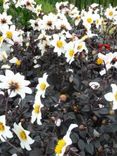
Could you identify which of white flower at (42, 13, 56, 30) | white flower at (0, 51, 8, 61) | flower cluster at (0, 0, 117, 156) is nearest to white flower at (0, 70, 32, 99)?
flower cluster at (0, 0, 117, 156)

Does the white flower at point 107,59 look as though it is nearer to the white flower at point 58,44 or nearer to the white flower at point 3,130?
the white flower at point 58,44

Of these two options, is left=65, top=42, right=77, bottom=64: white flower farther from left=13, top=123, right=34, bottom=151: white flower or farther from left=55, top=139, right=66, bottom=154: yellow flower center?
left=55, top=139, right=66, bottom=154: yellow flower center

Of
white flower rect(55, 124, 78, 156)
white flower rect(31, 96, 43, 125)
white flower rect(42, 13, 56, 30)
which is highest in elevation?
white flower rect(42, 13, 56, 30)

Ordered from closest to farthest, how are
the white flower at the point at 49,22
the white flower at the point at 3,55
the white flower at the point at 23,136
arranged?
the white flower at the point at 23,136 → the white flower at the point at 3,55 → the white flower at the point at 49,22

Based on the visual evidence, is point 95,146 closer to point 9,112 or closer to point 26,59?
point 9,112

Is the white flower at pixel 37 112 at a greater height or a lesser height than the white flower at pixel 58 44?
lesser

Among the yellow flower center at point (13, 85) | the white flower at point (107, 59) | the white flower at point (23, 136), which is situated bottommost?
the white flower at point (23, 136)

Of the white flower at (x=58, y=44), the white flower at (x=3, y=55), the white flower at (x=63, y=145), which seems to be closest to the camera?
the white flower at (x=63, y=145)

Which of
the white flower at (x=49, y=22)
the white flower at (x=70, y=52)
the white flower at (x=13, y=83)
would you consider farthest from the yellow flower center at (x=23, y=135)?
the white flower at (x=49, y=22)
